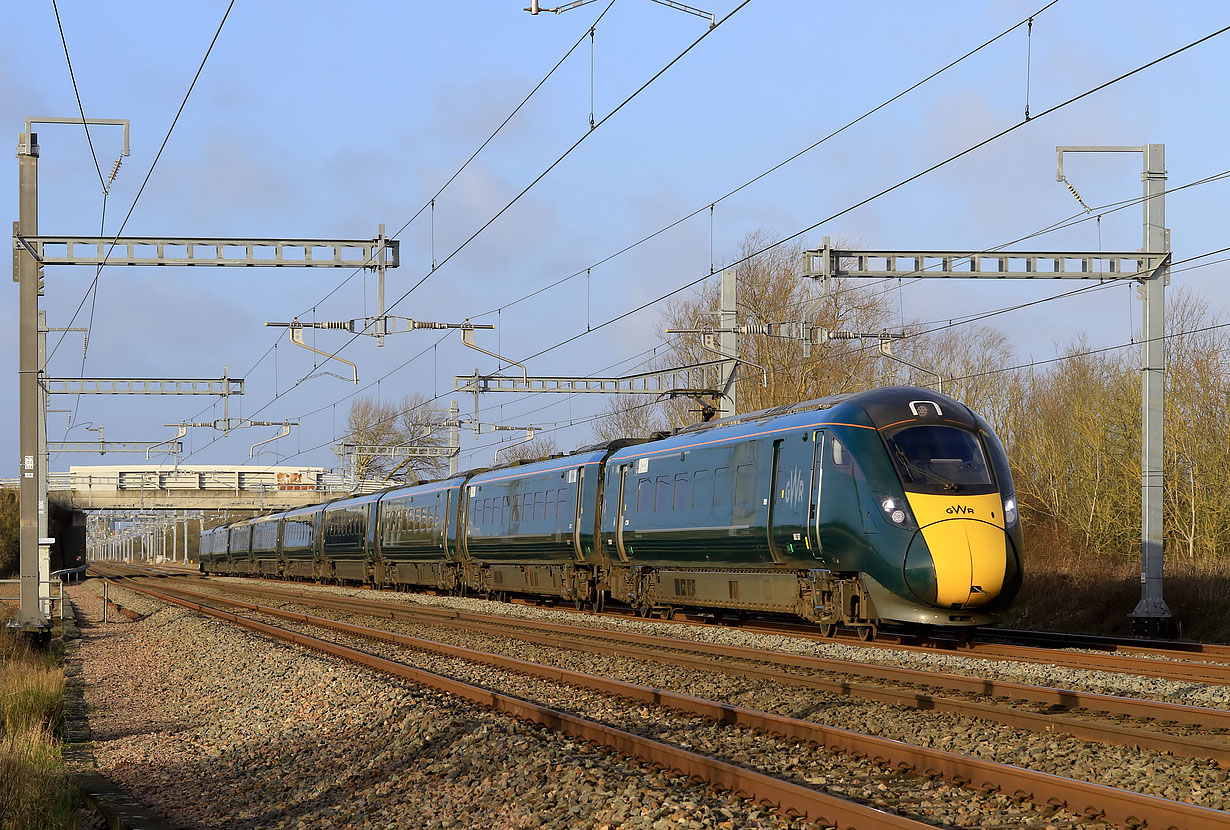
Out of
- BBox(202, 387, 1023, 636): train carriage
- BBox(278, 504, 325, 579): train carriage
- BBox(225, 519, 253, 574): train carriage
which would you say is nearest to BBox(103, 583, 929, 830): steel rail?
BBox(202, 387, 1023, 636): train carriage

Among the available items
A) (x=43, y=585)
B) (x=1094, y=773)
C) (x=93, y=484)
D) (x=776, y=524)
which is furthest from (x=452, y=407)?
(x=1094, y=773)

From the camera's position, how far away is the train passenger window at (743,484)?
1931cm

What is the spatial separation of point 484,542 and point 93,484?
5298cm

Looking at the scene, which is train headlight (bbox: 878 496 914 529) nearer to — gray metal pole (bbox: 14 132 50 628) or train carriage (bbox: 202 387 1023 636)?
train carriage (bbox: 202 387 1023 636)

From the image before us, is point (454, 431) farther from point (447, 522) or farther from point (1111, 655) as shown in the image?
point (1111, 655)

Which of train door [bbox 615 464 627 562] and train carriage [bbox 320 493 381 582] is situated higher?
train door [bbox 615 464 627 562]

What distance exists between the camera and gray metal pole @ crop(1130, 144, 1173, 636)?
20609mm

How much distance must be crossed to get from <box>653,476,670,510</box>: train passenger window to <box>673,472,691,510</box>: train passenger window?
34 centimetres

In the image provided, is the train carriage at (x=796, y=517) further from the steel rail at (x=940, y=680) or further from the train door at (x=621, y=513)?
the steel rail at (x=940, y=680)

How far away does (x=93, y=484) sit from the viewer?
253ft

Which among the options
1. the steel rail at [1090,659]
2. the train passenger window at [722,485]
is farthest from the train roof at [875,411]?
the steel rail at [1090,659]

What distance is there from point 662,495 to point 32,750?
40.2 ft

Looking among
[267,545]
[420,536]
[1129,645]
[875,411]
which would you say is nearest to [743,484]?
[875,411]

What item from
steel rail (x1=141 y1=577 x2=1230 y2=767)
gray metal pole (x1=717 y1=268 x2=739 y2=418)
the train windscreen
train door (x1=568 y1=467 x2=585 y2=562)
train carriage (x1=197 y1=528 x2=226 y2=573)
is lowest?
train carriage (x1=197 y1=528 x2=226 y2=573)
